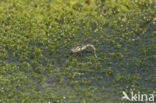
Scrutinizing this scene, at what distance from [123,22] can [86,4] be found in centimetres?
134

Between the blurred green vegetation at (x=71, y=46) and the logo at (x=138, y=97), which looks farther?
the blurred green vegetation at (x=71, y=46)

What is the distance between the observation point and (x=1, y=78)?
963cm

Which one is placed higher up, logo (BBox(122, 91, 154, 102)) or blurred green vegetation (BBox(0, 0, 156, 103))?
blurred green vegetation (BBox(0, 0, 156, 103))

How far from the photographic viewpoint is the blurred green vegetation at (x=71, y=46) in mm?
9273

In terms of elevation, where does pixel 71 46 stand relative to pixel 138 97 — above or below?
above

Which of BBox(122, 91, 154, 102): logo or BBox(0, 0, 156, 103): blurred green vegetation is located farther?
BBox(0, 0, 156, 103): blurred green vegetation

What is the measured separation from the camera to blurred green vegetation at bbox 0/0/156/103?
9273mm

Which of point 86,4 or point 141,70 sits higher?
point 86,4

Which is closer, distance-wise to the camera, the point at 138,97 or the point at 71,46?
the point at 138,97

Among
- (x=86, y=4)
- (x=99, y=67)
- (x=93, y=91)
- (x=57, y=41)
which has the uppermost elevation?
(x=86, y=4)

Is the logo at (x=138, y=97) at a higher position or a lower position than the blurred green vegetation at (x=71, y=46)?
lower

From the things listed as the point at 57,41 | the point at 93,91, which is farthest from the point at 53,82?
the point at 57,41

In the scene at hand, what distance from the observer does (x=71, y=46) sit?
11.0 meters

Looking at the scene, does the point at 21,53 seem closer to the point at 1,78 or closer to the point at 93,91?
the point at 1,78
